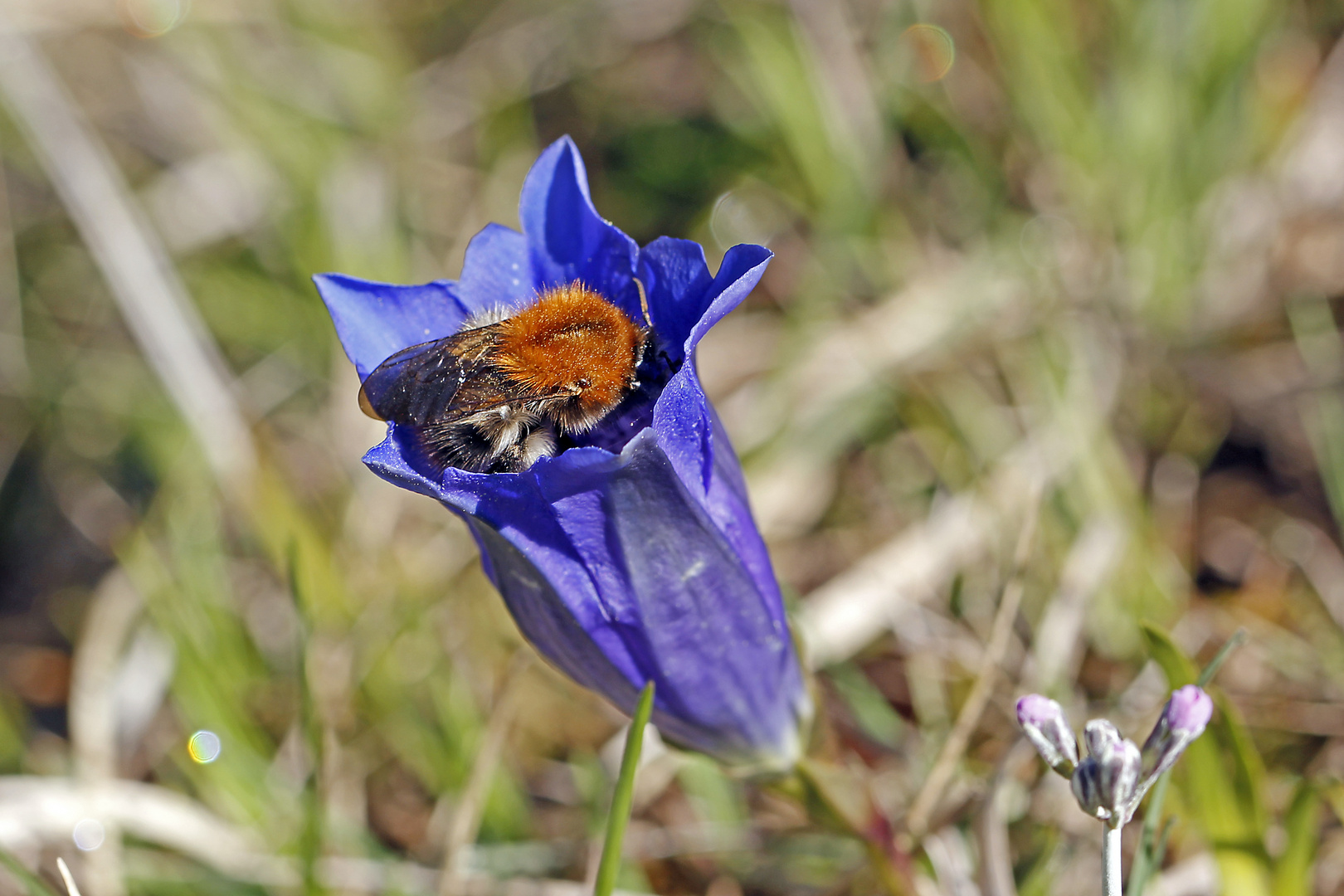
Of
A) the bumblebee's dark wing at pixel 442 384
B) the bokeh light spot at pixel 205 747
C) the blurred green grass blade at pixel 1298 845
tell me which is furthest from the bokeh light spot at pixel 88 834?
the blurred green grass blade at pixel 1298 845

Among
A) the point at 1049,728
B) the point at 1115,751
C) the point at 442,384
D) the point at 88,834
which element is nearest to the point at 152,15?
the point at 88,834

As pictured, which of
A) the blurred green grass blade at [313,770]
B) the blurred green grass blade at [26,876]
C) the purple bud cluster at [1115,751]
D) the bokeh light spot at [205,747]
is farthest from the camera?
the bokeh light spot at [205,747]

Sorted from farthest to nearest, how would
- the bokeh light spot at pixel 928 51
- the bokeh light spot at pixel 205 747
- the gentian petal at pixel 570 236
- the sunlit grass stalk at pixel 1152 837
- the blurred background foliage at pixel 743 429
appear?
the bokeh light spot at pixel 928 51 → the bokeh light spot at pixel 205 747 → the blurred background foliage at pixel 743 429 → the gentian petal at pixel 570 236 → the sunlit grass stalk at pixel 1152 837

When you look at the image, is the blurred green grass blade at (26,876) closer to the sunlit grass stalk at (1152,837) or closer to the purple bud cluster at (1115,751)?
the purple bud cluster at (1115,751)

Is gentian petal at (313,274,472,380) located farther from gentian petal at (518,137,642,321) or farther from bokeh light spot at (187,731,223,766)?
bokeh light spot at (187,731,223,766)

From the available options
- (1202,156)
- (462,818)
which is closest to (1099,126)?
(1202,156)

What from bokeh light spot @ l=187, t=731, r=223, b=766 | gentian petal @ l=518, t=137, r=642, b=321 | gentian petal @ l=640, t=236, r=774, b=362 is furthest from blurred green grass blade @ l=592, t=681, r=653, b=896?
bokeh light spot @ l=187, t=731, r=223, b=766

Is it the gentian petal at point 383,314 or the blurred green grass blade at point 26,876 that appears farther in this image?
the blurred green grass blade at point 26,876
